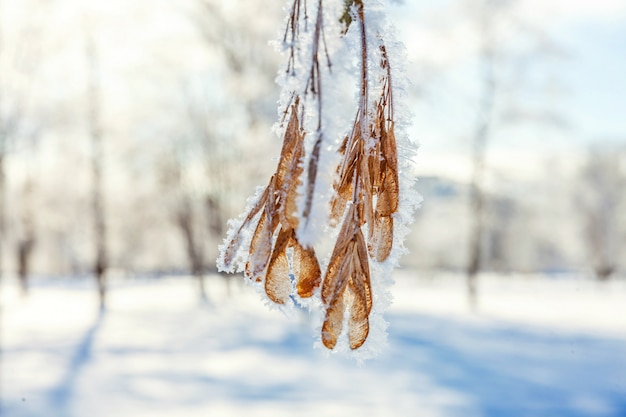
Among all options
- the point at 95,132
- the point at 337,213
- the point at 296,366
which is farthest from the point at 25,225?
the point at 337,213

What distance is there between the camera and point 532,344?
9039 mm

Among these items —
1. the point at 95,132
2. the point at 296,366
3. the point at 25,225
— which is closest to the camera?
the point at 296,366

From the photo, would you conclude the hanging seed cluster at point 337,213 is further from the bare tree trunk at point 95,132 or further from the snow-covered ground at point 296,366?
the bare tree trunk at point 95,132

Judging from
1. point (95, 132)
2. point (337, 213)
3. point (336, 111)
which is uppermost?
point (95, 132)

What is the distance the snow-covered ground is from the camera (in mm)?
5676

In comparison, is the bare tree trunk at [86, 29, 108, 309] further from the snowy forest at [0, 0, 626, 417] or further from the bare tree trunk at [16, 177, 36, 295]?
the bare tree trunk at [16, 177, 36, 295]

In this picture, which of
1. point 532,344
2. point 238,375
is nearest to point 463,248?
point 532,344

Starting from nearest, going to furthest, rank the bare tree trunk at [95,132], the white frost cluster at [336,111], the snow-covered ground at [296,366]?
→ the white frost cluster at [336,111]
the snow-covered ground at [296,366]
the bare tree trunk at [95,132]

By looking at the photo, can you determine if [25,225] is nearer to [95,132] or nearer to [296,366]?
[95,132]

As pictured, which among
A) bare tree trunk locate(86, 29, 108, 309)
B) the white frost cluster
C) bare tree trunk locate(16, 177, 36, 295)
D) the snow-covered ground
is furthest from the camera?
bare tree trunk locate(16, 177, 36, 295)

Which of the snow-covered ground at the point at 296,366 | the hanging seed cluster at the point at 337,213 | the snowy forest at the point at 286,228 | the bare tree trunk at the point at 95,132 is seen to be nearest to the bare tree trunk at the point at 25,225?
the snowy forest at the point at 286,228

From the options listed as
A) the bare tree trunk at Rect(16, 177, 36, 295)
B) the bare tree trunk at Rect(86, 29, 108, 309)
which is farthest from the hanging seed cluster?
the bare tree trunk at Rect(16, 177, 36, 295)

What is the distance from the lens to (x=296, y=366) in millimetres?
7375

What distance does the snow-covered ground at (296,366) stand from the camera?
223 inches
